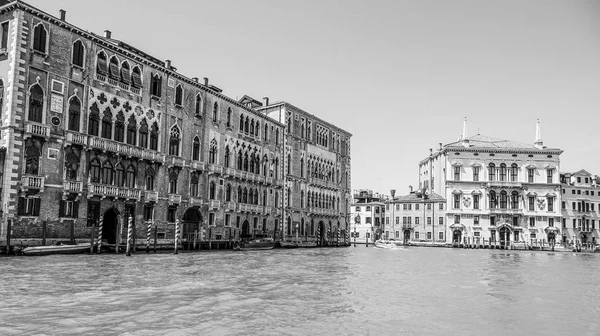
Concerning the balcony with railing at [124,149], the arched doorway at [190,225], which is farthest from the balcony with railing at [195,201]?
the balcony with railing at [124,149]

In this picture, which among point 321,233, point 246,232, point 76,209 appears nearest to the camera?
point 76,209

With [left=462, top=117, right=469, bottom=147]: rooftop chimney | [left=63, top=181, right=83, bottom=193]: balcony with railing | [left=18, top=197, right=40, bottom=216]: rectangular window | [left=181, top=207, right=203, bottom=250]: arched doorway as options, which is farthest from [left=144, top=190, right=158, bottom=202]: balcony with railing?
[left=462, top=117, right=469, bottom=147]: rooftop chimney

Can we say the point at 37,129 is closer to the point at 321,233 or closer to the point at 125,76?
the point at 125,76

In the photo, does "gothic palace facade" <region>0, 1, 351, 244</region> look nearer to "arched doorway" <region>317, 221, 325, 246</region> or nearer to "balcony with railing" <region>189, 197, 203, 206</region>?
"balcony with railing" <region>189, 197, 203, 206</region>

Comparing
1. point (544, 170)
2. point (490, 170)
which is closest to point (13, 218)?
point (490, 170)

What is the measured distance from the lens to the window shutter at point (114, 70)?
3084cm

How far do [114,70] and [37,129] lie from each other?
267 inches

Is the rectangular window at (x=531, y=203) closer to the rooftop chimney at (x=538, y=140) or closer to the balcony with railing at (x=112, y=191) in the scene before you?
the rooftop chimney at (x=538, y=140)

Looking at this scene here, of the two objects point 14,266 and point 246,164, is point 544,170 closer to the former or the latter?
point 246,164

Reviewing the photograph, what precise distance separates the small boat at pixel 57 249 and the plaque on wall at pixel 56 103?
7.12m

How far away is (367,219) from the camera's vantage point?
273 feet

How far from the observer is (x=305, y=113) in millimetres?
54344

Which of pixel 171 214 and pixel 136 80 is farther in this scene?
pixel 171 214

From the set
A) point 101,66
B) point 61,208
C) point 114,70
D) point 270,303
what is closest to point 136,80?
point 114,70
